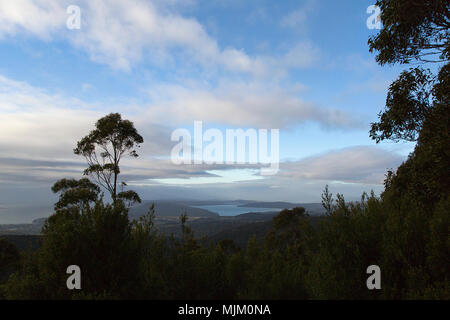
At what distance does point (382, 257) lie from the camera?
710cm

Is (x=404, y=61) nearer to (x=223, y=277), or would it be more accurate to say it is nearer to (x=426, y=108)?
(x=426, y=108)

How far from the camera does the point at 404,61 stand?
10961mm

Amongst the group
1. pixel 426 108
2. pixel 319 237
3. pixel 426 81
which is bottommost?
pixel 319 237

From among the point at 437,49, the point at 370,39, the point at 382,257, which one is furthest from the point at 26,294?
the point at 437,49

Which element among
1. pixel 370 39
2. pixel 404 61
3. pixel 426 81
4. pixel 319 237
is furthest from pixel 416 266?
pixel 370 39
